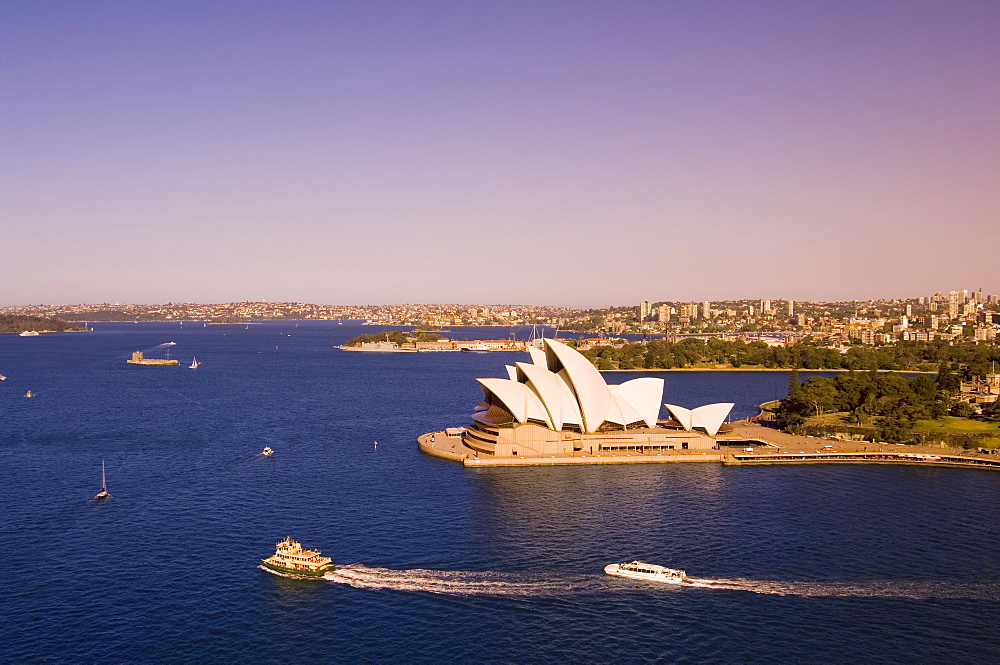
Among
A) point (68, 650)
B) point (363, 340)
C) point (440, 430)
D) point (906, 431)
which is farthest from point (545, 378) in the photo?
point (363, 340)

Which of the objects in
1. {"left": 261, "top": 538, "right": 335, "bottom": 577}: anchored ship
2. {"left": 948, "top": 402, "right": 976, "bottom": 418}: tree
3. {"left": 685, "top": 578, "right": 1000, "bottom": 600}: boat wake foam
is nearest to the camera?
{"left": 685, "top": 578, "right": 1000, "bottom": 600}: boat wake foam

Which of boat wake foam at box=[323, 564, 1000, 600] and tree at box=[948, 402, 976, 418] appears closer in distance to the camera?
boat wake foam at box=[323, 564, 1000, 600]

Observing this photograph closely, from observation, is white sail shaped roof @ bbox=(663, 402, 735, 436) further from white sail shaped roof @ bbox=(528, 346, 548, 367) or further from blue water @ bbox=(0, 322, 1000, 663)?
white sail shaped roof @ bbox=(528, 346, 548, 367)

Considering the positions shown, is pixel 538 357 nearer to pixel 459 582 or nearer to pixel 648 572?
pixel 648 572

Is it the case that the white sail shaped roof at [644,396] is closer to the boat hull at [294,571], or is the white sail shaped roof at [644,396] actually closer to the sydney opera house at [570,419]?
the sydney opera house at [570,419]

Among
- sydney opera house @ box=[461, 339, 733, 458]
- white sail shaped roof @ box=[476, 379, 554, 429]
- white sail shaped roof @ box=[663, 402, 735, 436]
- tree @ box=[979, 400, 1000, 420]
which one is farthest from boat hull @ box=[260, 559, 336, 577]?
tree @ box=[979, 400, 1000, 420]

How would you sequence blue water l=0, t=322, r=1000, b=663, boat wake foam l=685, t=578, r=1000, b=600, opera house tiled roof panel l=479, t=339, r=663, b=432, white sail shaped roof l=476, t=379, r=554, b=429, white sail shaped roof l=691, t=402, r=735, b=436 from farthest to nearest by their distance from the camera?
white sail shaped roof l=691, t=402, r=735, b=436, opera house tiled roof panel l=479, t=339, r=663, b=432, white sail shaped roof l=476, t=379, r=554, b=429, boat wake foam l=685, t=578, r=1000, b=600, blue water l=0, t=322, r=1000, b=663

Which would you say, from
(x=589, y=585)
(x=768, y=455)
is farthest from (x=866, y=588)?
(x=768, y=455)
